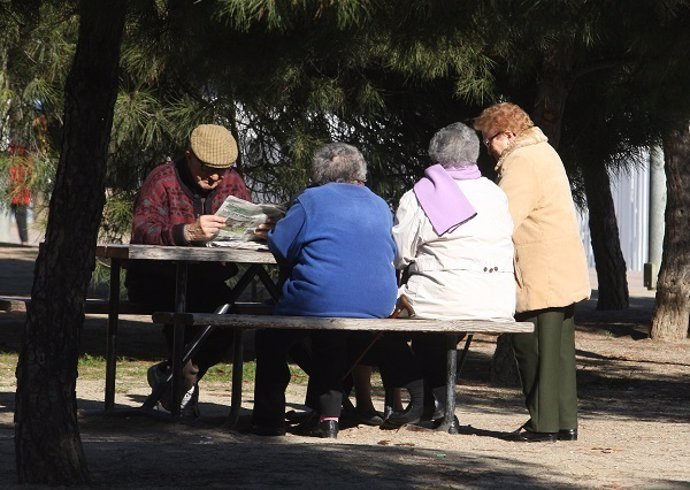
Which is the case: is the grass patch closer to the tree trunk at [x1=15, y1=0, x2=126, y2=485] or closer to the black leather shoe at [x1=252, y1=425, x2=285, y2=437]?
the black leather shoe at [x1=252, y1=425, x2=285, y2=437]

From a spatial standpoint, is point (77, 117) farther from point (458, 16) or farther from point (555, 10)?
point (555, 10)

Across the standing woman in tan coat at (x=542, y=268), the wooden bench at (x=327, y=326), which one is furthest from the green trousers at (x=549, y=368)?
the wooden bench at (x=327, y=326)

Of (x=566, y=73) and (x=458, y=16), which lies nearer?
(x=458, y=16)

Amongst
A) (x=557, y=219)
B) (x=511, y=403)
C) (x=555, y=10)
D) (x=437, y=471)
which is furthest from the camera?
(x=511, y=403)

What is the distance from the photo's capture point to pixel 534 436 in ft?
22.3

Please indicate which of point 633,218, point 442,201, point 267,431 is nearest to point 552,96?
point 442,201

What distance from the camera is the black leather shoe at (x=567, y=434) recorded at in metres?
6.88

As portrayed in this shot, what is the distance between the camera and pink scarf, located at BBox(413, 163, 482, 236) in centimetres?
664

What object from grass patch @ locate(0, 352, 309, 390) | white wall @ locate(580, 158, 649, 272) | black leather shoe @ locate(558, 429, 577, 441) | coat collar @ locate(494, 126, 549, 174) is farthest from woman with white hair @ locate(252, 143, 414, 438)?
white wall @ locate(580, 158, 649, 272)

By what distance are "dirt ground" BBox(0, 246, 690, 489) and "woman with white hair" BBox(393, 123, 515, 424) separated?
620 mm

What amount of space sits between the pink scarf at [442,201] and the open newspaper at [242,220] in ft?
2.23

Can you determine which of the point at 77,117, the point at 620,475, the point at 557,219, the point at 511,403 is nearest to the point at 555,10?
the point at 77,117

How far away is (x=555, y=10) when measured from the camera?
4383 millimetres

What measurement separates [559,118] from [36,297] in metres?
4.89
